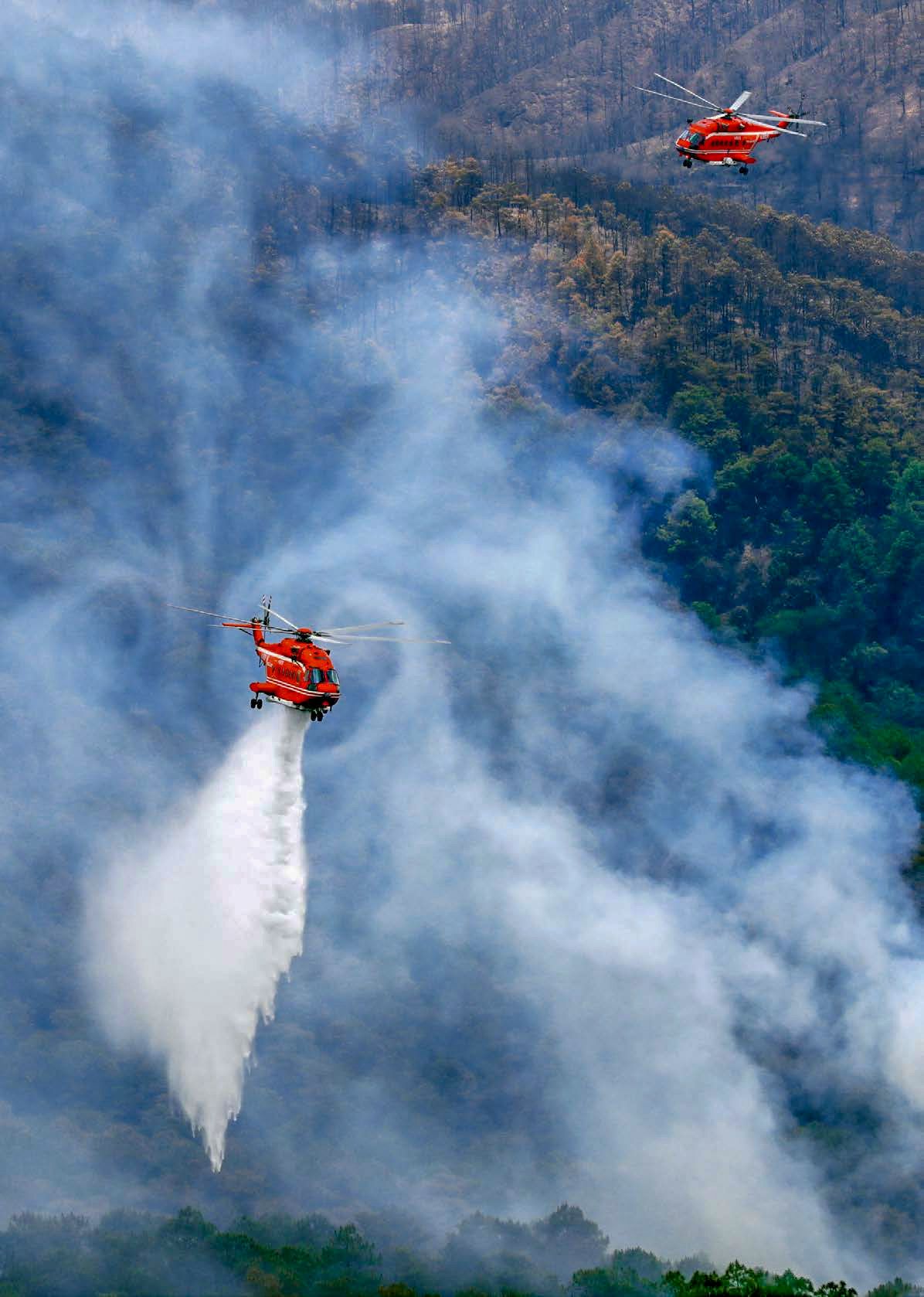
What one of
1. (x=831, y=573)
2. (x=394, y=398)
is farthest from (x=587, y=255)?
(x=831, y=573)

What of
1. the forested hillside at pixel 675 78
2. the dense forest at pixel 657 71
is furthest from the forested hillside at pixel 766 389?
the forested hillside at pixel 675 78

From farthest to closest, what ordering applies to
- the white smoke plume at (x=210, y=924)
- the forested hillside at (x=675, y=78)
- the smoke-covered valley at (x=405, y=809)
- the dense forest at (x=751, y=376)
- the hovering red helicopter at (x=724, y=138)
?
the forested hillside at (x=675, y=78)
the dense forest at (x=751, y=376)
the hovering red helicopter at (x=724, y=138)
the smoke-covered valley at (x=405, y=809)
the white smoke plume at (x=210, y=924)

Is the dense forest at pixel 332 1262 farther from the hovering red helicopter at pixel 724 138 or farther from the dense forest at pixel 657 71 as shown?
the dense forest at pixel 657 71

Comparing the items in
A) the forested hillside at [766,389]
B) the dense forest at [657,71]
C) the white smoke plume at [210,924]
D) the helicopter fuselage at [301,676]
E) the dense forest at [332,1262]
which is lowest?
the dense forest at [332,1262]

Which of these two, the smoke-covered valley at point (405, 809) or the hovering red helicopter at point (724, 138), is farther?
the hovering red helicopter at point (724, 138)

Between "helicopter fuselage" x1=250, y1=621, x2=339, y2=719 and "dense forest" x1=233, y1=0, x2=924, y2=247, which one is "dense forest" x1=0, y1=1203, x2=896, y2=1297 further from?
"dense forest" x1=233, y1=0, x2=924, y2=247

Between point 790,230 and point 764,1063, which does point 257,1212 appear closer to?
point 764,1063

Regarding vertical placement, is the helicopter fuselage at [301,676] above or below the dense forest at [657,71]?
below

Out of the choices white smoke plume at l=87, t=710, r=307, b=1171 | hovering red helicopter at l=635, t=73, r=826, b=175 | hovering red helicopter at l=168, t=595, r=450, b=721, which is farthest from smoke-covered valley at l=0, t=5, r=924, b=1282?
hovering red helicopter at l=635, t=73, r=826, b=175
